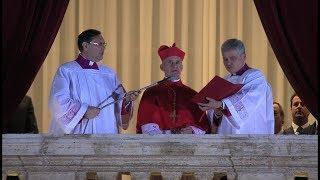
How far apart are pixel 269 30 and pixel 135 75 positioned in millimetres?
3443

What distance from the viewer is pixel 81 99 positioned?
8375mm

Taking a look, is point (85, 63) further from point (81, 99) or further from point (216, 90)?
point (216, 90)

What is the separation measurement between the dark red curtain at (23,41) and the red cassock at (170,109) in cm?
130

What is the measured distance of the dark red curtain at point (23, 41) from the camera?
7.45m

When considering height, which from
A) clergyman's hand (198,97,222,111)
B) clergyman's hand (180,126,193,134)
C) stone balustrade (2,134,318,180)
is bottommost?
stone balustrade (2,134,318,180)

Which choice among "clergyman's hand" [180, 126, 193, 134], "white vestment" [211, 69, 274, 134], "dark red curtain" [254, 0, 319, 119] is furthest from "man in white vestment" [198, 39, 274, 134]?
"dark red curtain" [254, 0, 319, 119]

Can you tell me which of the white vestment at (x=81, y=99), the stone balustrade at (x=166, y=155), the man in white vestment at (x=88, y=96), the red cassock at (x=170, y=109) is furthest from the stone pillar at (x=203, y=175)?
the red cassock at (x=170, y=109)

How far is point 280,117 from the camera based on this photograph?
976cm

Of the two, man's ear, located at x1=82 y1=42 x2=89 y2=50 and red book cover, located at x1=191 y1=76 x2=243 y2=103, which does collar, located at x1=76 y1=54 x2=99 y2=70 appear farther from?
red book cover, located at x1=191 y1=76 x2=243 y2=103

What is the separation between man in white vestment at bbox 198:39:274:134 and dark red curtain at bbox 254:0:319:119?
45 cm

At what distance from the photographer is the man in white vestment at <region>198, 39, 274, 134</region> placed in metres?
7.97

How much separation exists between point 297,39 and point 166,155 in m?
1.35

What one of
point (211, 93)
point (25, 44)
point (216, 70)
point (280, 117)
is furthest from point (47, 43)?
point (216, 70)

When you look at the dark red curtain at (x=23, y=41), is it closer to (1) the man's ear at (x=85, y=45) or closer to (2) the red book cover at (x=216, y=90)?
(1) the man's ear at (x=85, y=45)
